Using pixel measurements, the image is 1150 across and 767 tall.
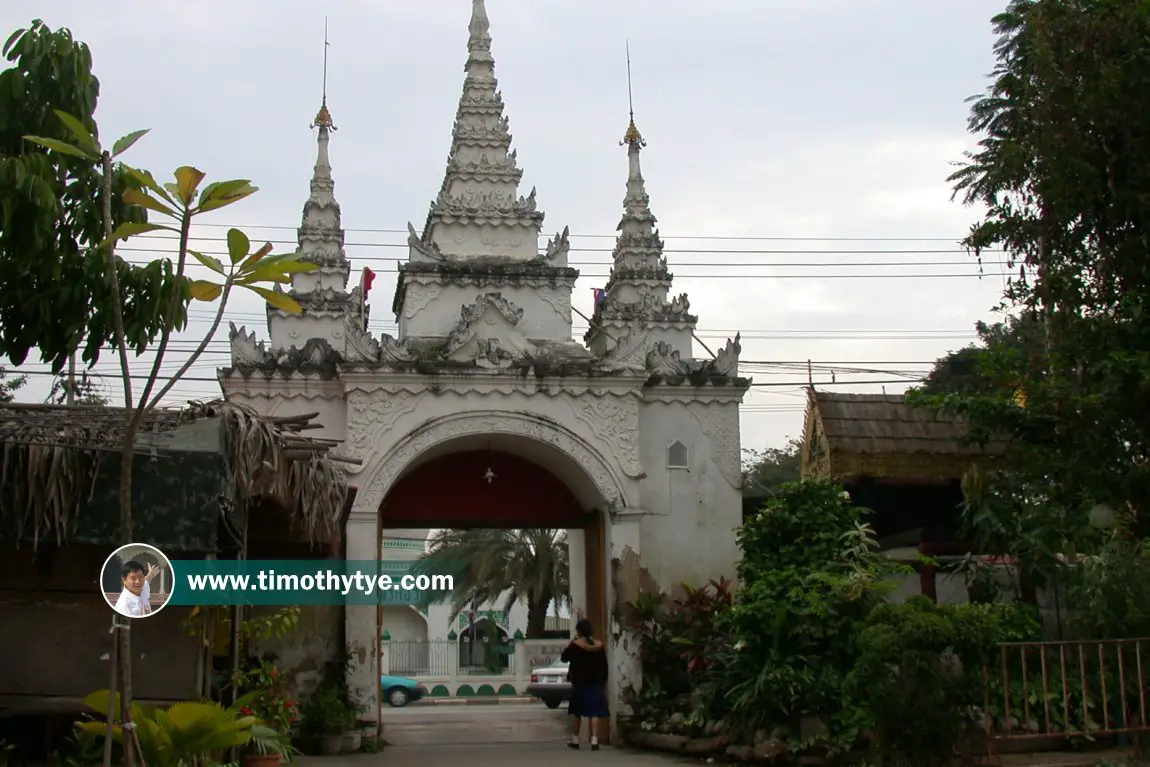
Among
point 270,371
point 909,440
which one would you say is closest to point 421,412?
point 270,371

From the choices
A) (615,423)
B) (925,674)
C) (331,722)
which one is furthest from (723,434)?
(925,674)

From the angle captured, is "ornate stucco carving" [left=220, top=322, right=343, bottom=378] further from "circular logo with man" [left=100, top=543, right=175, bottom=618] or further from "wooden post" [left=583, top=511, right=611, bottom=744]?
"circular logo with man" [left=100, top=543, right=175, bottom=618]

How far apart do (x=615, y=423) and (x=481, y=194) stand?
374 centimetres

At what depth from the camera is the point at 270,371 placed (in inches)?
569

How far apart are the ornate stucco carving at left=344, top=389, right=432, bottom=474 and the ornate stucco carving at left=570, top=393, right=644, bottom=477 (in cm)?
192

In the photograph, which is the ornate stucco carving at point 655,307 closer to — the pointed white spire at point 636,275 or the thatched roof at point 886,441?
the pointed white spire at point 636,275

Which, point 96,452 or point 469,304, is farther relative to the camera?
point 469,304

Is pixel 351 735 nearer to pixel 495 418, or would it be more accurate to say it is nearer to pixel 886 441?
pixel 495 418

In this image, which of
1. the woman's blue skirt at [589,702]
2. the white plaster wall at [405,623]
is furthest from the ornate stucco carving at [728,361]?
the white plaster wall at [405,623]

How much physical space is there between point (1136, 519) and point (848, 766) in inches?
147

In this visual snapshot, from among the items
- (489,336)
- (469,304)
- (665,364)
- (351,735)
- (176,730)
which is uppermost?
(469,304)

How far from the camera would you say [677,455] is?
A: 1518 centimetres

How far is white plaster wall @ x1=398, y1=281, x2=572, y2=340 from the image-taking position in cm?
1548

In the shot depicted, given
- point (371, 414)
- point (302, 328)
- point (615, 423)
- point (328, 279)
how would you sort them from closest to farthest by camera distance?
1. point (371, 414)
2. point (615, 423)
3. point (302, 328)
4. point (328, 279)
